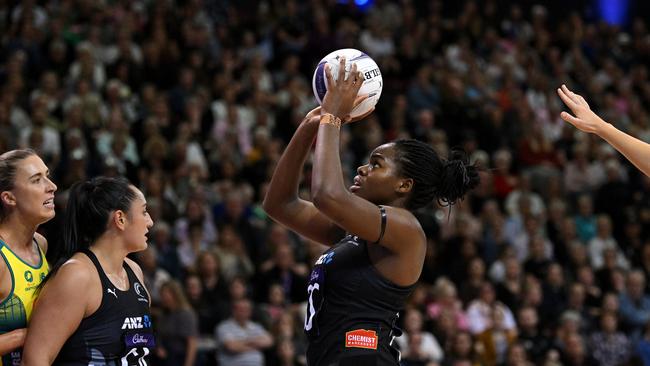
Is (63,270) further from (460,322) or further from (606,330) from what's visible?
(606,330)

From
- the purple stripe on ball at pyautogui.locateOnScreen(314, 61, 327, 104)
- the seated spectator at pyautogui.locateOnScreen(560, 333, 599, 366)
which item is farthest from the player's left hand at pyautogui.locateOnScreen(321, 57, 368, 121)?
the seated spectator at pyautogui.locateOnScreen(560, 333, 599, 366)

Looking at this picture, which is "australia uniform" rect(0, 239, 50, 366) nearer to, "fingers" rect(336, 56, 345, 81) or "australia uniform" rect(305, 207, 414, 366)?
"australia uniform" rect(305, 207, 414, 366)

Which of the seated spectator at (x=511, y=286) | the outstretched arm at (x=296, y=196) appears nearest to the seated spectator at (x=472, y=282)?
the seated spectator at (x=511, y=286)

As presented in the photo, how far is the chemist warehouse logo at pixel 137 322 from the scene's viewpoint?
13.7 ft

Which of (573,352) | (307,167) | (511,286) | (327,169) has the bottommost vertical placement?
(573,352)

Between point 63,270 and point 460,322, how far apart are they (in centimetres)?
717

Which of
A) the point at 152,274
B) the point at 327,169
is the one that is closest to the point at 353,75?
the point at 327,169

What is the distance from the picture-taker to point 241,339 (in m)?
9.48

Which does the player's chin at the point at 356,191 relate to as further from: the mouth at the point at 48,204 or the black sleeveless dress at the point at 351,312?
the mouth at the point at 48,204

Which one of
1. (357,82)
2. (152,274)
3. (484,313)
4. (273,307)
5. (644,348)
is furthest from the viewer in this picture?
(644,348)

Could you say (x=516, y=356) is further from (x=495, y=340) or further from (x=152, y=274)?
(x=152, y=274)

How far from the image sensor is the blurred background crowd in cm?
1010

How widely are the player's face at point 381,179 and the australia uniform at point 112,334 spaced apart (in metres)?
1.08

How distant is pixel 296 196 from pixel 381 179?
0.52 metres
